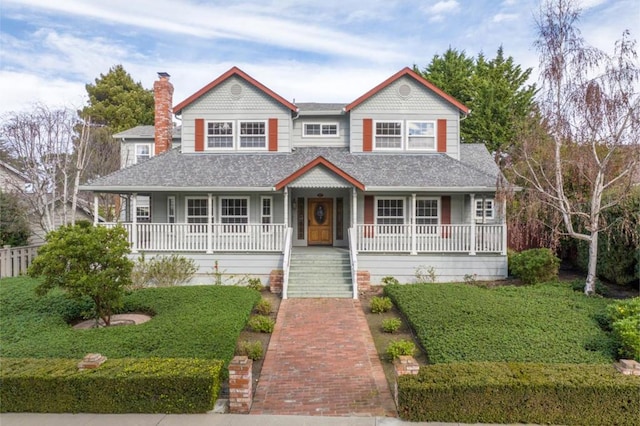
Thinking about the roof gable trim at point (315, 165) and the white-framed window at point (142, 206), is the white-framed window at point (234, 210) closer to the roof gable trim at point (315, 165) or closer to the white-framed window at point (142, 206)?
the roof gable trim at point (315, 165)

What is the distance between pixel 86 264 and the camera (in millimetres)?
8484

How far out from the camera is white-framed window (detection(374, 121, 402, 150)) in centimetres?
1653

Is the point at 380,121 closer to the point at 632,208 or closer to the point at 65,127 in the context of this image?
the point at 632,208

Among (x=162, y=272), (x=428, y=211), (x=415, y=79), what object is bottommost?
(x=162, y=272)

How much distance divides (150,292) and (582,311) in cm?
1174

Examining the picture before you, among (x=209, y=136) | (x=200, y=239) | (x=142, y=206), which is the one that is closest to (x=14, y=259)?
(x=142, y=206)

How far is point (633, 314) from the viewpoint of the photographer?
7.55 meters

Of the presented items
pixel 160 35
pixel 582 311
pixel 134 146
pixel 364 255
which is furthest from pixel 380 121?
pixel 134 146

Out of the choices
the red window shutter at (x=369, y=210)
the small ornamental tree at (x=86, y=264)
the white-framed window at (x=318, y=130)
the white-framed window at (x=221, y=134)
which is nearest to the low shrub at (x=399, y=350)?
the small ornamental tree at (x=86, y=264)

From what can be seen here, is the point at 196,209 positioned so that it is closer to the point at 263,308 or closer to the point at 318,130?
the point at 318,130

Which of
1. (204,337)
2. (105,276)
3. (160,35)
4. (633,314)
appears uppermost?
(160,35)

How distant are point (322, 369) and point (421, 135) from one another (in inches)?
478

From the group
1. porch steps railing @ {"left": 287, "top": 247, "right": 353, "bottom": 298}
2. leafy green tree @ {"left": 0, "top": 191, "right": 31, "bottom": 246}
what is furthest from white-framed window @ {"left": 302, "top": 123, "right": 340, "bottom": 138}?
leafy green tree @ {"left": 0, "top": 191, "right": 31, "bottom": 246}

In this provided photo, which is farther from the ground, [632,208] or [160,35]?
[160,35]
